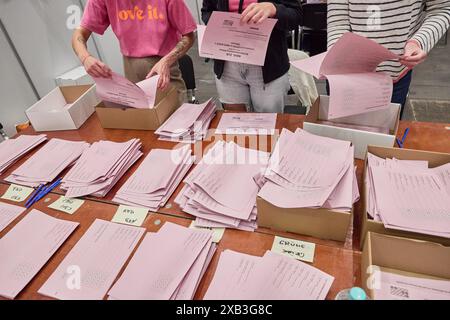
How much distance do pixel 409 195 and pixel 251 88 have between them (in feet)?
2.86

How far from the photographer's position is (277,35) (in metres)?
1.33

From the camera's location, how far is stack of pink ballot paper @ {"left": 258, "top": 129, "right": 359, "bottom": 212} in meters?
0.78

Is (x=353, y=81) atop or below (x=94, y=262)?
atop

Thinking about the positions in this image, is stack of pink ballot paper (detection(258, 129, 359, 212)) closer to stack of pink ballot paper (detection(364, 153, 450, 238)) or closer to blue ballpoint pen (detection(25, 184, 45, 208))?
stack of pink ballot paper (detection(364, 153, 450, 238))

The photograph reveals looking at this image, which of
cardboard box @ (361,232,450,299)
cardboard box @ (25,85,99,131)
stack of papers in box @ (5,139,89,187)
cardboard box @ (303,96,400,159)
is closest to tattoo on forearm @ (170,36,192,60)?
cardboard box @ (25,85,99,131)

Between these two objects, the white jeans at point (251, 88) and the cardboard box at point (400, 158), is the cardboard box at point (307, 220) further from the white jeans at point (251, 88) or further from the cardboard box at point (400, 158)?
the white jeans at point (251, 88)

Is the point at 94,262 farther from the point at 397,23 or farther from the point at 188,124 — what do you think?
the point at 397,23

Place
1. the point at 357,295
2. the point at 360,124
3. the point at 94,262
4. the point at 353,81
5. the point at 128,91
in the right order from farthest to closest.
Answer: the point at 128,91 → the point at 360,124 → the point at 353,81 → the point at 94,262 → the point at 357,295

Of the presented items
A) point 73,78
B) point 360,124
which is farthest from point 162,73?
point 73,78

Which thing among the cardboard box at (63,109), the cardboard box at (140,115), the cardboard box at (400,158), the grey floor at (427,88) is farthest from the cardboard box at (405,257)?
the grey floor at (427,88)

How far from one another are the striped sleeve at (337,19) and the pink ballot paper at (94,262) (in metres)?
1.03

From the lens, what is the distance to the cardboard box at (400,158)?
0.71 meters

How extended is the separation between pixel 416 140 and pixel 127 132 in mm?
1200
